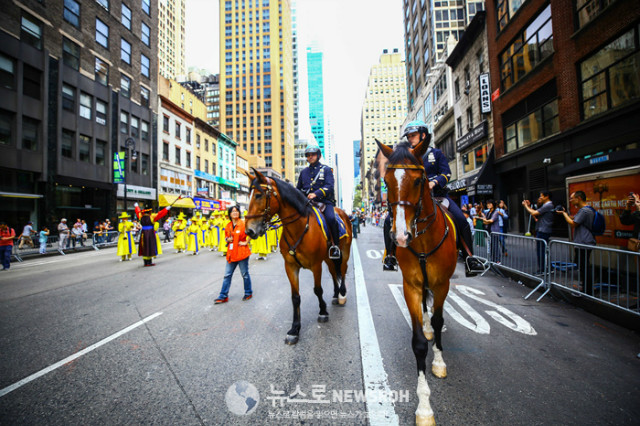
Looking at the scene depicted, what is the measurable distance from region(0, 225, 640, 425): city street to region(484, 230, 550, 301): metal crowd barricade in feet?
3.19

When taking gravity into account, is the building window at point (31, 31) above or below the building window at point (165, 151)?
above

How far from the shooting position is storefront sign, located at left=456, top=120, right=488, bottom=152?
2075 centimetres

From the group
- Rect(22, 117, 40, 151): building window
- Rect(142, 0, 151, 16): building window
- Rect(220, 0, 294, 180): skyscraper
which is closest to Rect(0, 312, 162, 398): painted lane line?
Rect(22, 117, 40, 151): building window

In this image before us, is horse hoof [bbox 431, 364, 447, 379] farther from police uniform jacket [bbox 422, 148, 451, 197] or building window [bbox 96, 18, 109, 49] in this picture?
building window [bbox 96, 18, 109, 49]

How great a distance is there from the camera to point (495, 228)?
10.8m

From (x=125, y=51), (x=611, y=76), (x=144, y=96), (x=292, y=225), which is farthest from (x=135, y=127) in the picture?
(x=611, y=76)

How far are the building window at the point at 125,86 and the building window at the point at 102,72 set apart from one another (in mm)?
1621

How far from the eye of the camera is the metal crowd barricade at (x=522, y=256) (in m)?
6.16

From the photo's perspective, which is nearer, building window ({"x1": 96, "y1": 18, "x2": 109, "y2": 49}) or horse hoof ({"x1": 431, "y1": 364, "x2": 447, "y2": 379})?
horse hoof ({"x1": 431, "y1": 364, "x2": 447, "y2": 379})

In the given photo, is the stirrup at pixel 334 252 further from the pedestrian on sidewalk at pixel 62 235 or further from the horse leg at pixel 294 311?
the pedestrian on sidewalk at pixel 62 235

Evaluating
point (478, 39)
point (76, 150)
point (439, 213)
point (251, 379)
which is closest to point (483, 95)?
point (478, 39)

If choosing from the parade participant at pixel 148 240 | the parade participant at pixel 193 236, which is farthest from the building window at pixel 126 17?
the parade participant at pixel 148 240

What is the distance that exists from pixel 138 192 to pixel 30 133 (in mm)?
9849

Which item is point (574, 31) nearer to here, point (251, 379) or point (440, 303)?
point (440, 303)
